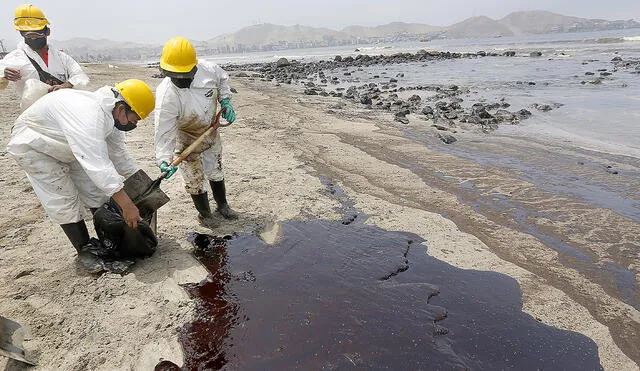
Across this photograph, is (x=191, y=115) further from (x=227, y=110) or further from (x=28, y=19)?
(x=28, y=19)

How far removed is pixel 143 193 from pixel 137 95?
926 mm

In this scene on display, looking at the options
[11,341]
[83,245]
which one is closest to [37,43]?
[83,245]

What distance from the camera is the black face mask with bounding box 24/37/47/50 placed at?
3.86m

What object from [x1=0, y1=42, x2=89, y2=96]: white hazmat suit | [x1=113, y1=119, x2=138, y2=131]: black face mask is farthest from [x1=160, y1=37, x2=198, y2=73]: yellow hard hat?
[x1=0, y1=42, x2=89, y2=96]: white hazmat suit

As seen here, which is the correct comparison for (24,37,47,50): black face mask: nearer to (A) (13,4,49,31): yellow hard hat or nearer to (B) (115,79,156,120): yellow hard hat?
(A) (13,4,49,31): yellow hard hat

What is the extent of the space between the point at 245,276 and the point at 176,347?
0.88 meters

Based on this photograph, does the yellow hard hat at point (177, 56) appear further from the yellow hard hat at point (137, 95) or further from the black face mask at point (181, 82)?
the yellow hard hat at point (137, 95)

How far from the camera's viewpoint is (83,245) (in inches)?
127

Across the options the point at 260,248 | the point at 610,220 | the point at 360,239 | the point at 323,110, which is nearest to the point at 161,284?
the point at 260,248

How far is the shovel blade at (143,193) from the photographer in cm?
336

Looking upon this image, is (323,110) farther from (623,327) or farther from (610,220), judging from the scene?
(623,327)

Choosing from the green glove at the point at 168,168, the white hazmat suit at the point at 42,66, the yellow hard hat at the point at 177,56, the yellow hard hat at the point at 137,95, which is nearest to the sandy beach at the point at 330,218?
the green glove at the point at 168,168

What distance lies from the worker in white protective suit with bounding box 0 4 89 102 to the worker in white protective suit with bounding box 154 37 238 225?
4.28 feet

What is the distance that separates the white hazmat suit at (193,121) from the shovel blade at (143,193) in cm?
21
